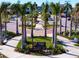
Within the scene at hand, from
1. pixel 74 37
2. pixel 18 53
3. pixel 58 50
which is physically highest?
pixel 74 37

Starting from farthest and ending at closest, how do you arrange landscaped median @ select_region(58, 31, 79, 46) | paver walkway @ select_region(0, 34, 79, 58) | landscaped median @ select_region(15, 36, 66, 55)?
landscaped median @ select_region(58, 31, 79, 46), landscaped median @ select_region(15, 36, 66, 55), paver walkway @ select_region(0, 34, 79, 58)

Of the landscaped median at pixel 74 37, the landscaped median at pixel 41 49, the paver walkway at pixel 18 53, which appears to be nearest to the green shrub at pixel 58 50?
the landscaped median at pixel 41 49

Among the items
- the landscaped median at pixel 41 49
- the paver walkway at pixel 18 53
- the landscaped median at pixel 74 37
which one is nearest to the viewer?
the paver walkway at pixel 18 53

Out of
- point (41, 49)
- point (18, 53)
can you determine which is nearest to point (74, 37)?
point (41, 49)

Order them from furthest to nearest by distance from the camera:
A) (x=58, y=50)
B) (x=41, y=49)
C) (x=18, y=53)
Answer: (x=41, y=49)
(x=58, y=50)
(x=18, y=53)

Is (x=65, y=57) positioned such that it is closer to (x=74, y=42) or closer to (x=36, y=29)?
(x=74, y=42)

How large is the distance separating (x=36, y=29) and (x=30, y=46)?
1097 centimetres

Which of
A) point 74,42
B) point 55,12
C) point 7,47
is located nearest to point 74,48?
point 74,42

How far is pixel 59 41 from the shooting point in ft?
84.0

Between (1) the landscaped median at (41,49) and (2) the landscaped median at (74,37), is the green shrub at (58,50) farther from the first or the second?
(2) the landscaped median at (74,37)

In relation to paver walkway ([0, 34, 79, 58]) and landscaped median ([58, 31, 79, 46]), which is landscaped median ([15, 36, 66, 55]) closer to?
paver walkway ([0, 34, 79, 58])

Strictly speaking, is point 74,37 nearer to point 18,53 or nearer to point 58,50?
point 58,50

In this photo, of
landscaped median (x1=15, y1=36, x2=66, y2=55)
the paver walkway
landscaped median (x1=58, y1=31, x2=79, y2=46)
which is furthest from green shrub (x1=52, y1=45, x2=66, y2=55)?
landscaped median (x1=58, y1=31, x2=79, y2=46)

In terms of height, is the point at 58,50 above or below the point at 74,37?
below
